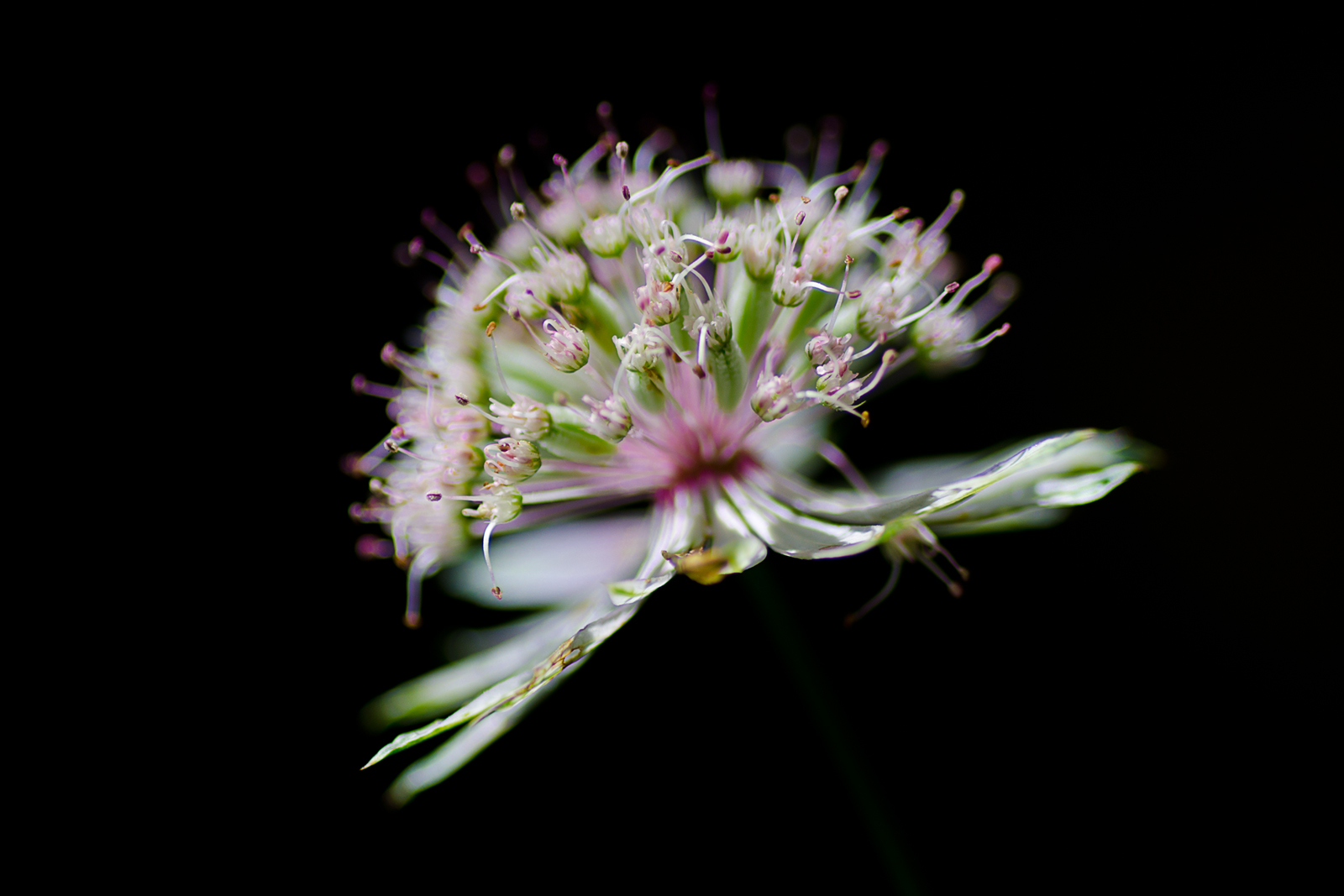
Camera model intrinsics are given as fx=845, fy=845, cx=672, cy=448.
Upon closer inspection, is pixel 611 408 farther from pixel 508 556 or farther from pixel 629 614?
pixel 508 556

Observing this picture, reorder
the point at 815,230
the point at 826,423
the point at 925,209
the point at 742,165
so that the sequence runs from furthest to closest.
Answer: the point at 925,209
the point at 826,423
the point at 742,165
the point at 815,230

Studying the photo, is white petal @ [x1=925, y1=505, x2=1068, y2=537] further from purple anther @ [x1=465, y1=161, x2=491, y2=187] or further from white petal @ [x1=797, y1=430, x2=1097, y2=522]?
purple anther @ [x1=465, y1=161, x2=491, y2=187]

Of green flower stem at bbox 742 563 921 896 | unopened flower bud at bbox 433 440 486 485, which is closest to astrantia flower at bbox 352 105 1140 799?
unopened flower bud at bbox 433 440 486 485

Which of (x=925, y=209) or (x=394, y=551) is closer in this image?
(x=394, y=551)

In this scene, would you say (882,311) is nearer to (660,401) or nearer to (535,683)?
(660,401)

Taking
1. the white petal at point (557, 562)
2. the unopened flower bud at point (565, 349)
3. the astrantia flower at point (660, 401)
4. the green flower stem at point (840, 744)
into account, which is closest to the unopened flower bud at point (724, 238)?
the astrantia flower at point (660, 401)

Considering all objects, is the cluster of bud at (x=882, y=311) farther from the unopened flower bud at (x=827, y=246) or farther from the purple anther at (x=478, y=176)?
the purple anther at (x=478, y=176)

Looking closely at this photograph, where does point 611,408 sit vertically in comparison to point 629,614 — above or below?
above

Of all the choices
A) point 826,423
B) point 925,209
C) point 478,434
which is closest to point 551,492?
point 478,434
